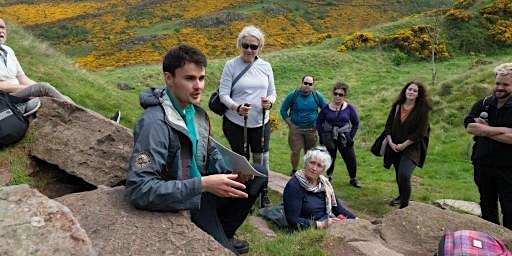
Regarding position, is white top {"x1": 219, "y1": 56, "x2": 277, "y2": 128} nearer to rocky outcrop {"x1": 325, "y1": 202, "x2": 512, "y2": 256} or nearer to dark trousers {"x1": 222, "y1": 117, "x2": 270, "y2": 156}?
dark trousers {"x1": 222, "y1": 117, "x2": 270, "y2": 156}

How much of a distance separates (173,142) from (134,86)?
1725cm

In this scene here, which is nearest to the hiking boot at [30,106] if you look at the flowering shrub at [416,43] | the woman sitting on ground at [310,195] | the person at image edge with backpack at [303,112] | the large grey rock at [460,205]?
the woman sitting on ground at [310,195]

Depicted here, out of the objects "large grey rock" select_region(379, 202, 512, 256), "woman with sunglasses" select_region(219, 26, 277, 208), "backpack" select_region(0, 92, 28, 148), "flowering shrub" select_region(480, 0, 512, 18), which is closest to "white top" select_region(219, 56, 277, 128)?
"woman with sunglasses" select_region(219, 26, 277, 208)

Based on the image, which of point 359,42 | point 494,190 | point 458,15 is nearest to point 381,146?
point 494,190

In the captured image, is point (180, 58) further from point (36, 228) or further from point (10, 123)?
point (10, 123)

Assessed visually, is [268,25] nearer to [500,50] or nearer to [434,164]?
[500,50]

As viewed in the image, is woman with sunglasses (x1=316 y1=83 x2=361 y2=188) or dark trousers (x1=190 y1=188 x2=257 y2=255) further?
woman with sunglasses (x1=316 y1=83 x2=361 y2=188)

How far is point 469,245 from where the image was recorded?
3.92m

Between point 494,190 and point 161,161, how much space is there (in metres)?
4.31

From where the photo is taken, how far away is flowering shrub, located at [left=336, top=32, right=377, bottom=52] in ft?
96.8

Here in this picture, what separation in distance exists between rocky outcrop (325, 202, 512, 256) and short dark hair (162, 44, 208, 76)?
2.16m

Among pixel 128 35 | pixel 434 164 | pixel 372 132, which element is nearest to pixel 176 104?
pixel 434 164

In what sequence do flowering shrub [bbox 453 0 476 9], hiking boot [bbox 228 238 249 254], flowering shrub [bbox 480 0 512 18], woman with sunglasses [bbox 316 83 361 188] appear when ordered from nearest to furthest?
hiking boot [bbox 228 238 249 254] < woman with sunglasses [bbox 316 83 361 188] < flowering shrub [bbox 480 0 512 18] < flowering shrub [bbox 453 0 476 9]

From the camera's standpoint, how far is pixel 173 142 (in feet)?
10.2
